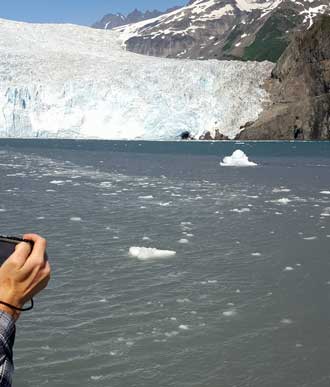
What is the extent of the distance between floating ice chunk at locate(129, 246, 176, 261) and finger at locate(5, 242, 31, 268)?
7.66 metres

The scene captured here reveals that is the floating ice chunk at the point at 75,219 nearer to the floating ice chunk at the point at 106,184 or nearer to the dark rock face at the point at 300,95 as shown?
the floating ice chunk at the point at 106,184

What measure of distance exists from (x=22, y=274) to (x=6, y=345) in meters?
0.24

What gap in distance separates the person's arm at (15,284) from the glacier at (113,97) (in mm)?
55682

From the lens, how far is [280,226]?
13133 mm

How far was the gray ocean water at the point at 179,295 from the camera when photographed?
5457 mm

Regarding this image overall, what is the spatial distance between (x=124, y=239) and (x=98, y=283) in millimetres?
3206

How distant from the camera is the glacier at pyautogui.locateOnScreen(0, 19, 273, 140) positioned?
57.8m

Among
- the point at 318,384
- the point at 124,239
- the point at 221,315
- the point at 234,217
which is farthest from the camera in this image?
the point at 234,217

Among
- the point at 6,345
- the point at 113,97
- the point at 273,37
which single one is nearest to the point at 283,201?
the point at 6,345

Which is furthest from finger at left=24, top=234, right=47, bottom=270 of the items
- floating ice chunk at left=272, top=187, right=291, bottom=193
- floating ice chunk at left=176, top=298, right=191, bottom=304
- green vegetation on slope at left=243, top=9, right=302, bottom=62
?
green vegetation on slope at left=243, top=9, right=302, bottom=62

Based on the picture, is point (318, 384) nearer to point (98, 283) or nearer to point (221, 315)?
point (221, 315)

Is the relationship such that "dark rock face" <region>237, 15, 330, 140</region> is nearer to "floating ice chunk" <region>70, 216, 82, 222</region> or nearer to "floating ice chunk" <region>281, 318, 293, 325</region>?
"floating ice chunk" <region>70, 216, 82, 222</region>

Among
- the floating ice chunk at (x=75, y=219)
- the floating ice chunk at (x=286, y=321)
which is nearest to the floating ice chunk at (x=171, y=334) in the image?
the floating ice chunk at (x=286, y=321)

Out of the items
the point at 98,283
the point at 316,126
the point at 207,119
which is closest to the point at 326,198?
the point at 98,283
